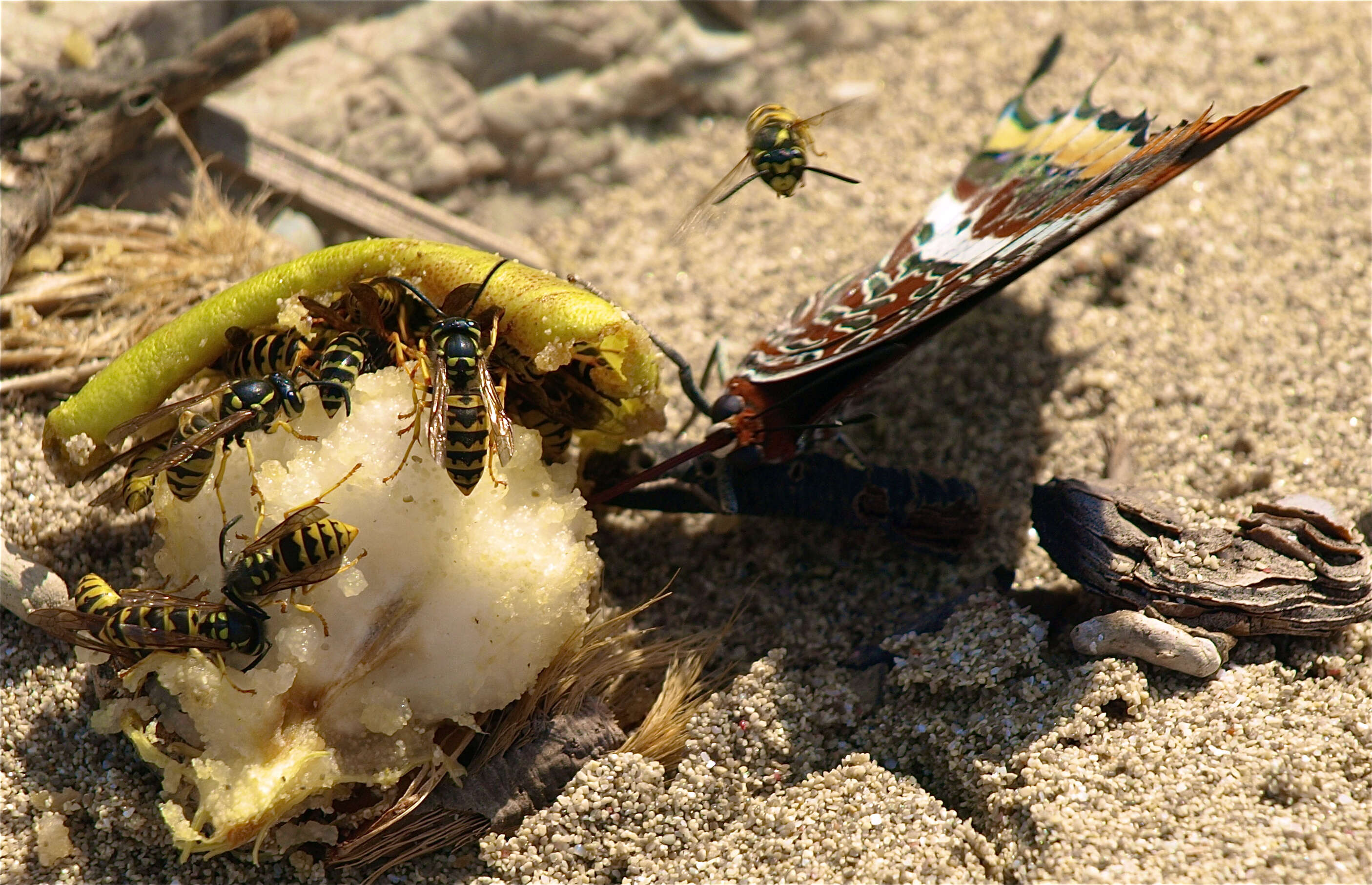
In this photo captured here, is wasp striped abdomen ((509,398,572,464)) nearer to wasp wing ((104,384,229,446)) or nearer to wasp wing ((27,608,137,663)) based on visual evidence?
wasp wing ((104,384,229,446))

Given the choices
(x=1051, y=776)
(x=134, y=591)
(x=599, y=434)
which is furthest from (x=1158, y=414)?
(x=134, y=591)

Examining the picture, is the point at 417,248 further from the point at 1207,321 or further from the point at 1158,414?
the point at 1207,321

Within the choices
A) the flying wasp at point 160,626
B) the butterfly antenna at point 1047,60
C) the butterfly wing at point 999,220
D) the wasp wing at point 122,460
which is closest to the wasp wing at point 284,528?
the flying wasp at point 160,626

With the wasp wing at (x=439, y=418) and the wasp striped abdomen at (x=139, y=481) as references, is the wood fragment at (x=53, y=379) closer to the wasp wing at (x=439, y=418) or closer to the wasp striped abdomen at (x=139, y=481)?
the wasp striped abdomen at (x=139, y=481)

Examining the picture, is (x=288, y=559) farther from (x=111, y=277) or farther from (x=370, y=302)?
(x=111, y=277)

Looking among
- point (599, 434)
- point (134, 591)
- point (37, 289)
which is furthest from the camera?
point (37, 289)

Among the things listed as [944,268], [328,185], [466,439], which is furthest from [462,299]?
[328,185]
